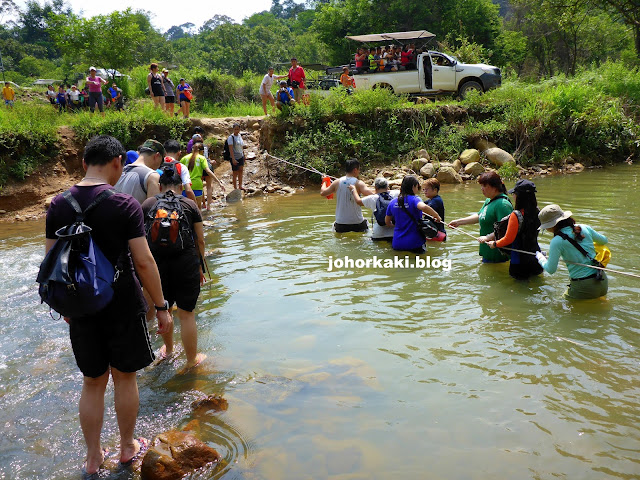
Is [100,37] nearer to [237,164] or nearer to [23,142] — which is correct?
[23,142]

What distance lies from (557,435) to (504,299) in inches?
104

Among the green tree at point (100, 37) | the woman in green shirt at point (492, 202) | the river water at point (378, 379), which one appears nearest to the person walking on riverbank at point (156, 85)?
the green tree at point (100, 37)

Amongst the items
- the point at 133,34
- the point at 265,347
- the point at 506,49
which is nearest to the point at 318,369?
the point at 265,347

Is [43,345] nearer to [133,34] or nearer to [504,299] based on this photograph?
[504,299]

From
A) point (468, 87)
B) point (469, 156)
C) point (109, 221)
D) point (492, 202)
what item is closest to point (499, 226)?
point (492, 202)

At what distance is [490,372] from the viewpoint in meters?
4.41

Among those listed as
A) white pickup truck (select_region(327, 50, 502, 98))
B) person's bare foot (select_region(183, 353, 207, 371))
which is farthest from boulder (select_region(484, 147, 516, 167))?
person's bare foot (select_region(183, 353, 207, 371))

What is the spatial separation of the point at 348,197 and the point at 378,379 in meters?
4.99

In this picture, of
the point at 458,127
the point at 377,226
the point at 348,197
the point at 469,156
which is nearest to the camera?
the point at 377,226

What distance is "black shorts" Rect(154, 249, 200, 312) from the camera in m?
4.50

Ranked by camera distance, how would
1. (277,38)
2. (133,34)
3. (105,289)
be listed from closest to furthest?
(105,289) < (133,34) < (277,38)

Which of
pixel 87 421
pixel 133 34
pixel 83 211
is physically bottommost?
pixel 87 421

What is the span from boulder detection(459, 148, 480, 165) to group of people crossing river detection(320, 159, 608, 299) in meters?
8.48

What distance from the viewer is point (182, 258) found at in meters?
4.52
